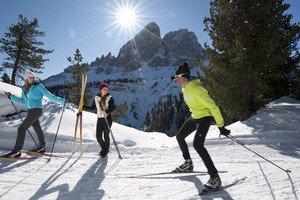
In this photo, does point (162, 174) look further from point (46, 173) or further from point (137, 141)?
point (137, 141)

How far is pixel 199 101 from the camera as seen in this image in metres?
6.76

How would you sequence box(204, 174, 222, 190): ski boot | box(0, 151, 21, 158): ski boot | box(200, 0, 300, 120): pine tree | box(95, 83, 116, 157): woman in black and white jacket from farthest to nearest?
box(200, 0, 300, 120): pine tree < box(95, 83, 116, 157): woman in black and white jacket < box(0, 151, 21, 158): ski boot < box(204, 174, 222, 190): ski boot

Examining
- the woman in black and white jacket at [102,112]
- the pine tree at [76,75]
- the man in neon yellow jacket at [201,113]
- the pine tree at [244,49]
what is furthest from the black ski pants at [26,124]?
the pine tree at [76,75]

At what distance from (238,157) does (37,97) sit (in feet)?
19.3

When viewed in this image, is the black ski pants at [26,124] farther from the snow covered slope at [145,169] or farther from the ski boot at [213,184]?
the ski boot at [213,184]

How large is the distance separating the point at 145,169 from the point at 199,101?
3.10 metres

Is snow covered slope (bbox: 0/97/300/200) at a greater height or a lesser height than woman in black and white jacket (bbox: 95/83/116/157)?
lesser

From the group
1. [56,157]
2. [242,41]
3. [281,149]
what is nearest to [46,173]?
[56,157]

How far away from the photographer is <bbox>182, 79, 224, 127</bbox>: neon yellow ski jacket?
21.5 feet

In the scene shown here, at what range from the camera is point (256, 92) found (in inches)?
685

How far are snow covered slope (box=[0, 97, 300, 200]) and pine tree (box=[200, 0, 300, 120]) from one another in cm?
242

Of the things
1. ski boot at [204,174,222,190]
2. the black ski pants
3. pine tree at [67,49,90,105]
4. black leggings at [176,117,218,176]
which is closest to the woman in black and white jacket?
the black ski pants

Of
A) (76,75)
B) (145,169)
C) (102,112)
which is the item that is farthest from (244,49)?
(76,75)

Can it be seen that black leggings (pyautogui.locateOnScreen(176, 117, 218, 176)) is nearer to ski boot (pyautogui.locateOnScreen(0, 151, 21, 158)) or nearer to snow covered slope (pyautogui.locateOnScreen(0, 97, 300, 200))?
snow covered slope (pyautogui.locateOnScreen(0, 97, 300, 200))
